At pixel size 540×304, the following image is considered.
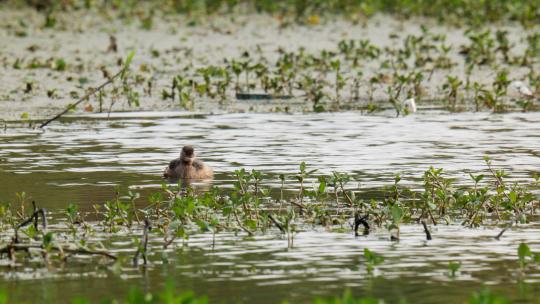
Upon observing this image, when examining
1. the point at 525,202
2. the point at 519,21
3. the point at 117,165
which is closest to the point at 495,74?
the point at 519,21

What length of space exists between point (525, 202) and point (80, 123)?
769cm

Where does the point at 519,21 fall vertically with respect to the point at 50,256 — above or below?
above

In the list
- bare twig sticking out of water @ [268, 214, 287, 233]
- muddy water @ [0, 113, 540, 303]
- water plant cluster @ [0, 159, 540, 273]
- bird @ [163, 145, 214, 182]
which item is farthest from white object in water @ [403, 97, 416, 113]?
bare twig sticking out of water @ [268, 214, 287, 233]

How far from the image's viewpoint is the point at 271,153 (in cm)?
1405

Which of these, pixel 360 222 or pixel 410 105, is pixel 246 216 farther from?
pixel 410 105

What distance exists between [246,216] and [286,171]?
2.67 m

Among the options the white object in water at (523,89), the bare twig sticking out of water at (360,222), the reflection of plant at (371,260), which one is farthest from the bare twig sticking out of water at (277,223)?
the white object in water at (523,89)

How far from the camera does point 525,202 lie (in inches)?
405

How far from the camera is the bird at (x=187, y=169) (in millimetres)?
12531

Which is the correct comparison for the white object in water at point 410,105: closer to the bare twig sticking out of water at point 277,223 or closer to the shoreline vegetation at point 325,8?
the shoreline vegetation at point 325,8

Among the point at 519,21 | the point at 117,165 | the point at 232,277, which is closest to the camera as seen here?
the point at 232,277

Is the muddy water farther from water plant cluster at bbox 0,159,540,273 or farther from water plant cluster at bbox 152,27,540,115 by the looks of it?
water plant cluster at bbox 152,27,540,115

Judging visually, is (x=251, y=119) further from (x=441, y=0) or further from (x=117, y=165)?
(x=441, y=0)

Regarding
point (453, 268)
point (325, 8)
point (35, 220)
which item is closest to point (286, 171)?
point (35, 220)
